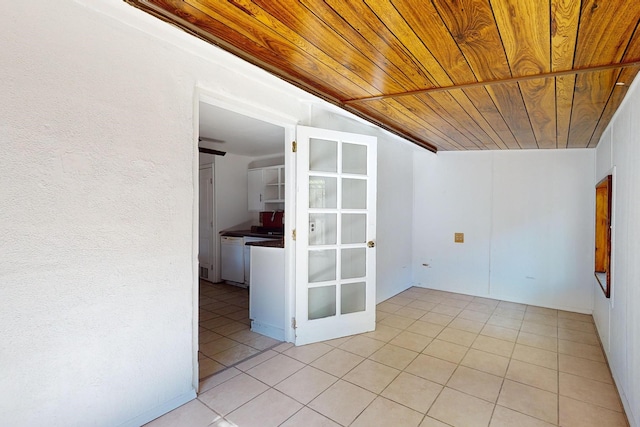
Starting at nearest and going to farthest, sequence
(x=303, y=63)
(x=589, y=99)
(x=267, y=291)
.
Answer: (x=303, y=63), (x=589, y=99), (x=267, y=291)

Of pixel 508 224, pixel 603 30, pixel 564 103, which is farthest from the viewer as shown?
pixel 508 224

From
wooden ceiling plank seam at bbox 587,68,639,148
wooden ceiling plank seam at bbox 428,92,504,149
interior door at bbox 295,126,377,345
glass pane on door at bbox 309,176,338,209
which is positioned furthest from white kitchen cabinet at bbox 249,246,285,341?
wooden ceiling plank seam at bbox 587,68,639,148

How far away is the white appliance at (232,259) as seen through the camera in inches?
195

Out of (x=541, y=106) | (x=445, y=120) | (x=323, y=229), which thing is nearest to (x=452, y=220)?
(x=445, y=120)

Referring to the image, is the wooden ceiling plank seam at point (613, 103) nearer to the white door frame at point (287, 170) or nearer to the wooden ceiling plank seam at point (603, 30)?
the wooden ceiling plank seam at point (603, 30)

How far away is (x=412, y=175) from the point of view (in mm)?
5051

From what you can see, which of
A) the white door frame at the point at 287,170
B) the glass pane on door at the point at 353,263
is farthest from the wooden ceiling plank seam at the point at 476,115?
the glass pane on door at the point at 353,263

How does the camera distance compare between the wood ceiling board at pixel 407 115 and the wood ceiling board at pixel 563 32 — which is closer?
the wood ceiling board at pixel 563 32

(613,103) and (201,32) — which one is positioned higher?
(201,32)

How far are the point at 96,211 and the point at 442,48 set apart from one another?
2070mm

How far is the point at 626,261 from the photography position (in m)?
2.08

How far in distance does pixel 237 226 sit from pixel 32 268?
426 centimetres

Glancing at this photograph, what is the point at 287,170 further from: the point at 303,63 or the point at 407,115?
the point at 407,115

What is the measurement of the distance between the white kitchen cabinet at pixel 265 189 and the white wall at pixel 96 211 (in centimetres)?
326
